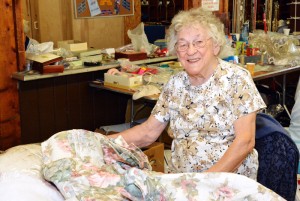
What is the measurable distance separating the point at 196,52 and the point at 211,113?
290 mm

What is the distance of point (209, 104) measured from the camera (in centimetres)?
212

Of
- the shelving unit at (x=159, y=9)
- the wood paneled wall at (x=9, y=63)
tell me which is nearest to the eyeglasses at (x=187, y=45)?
A: the wood paneled wall at (x=9, y=63)

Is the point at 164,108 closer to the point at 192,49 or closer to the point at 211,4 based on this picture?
the point at 192,49

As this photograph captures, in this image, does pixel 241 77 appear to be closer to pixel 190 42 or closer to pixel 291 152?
pixel 190 42

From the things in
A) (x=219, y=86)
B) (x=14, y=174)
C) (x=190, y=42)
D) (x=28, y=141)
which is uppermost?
(x=190, y=42)

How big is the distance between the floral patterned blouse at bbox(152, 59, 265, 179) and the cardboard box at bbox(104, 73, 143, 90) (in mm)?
1246

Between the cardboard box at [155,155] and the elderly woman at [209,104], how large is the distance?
76 cm

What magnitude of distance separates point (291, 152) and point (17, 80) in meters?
2.15

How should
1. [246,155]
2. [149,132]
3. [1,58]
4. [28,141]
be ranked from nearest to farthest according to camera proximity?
[246,155]
[149,132]
[1,58]
[28,141]

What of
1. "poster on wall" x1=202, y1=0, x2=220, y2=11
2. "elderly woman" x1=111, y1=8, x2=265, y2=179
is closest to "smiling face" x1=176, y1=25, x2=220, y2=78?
"elderly woman" x1=111, y1=8, x2=265, y2=179

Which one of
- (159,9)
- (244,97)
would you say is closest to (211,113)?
(244,97)

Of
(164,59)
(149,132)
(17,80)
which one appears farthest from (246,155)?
(164,59)

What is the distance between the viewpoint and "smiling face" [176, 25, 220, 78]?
6.90 feet

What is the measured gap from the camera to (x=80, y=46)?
13.3 feet
